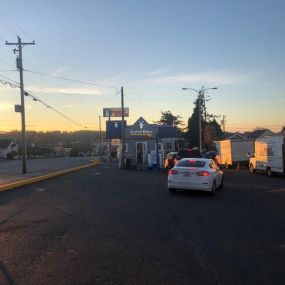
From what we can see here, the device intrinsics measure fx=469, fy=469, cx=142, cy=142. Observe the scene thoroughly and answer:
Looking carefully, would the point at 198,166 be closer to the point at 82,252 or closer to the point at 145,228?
the point at 145,228

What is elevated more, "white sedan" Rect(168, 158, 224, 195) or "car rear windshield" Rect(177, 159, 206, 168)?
"car rear windshield" Rect(177, 159, 206, 168)

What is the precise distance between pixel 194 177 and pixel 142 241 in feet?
28.6

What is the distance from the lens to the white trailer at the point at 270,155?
90.4ft

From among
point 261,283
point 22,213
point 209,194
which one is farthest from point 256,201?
point 261,283

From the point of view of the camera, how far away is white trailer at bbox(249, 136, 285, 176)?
27.5 metres

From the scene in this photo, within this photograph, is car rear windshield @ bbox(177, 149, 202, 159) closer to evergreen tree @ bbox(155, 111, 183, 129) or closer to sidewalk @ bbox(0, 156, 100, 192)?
sidewalk @ bbox(0, 156, 100, 192)

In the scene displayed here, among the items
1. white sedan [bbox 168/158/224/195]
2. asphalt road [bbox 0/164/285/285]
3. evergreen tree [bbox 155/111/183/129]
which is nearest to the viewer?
asphalt road [bbox 0/164/285/285]

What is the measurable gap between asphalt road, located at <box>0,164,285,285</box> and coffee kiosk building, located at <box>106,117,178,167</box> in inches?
1031

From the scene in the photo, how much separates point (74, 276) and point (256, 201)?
395 inches

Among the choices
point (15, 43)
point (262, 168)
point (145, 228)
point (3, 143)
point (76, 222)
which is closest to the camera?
point (145, 228)

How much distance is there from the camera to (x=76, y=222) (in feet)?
35.3

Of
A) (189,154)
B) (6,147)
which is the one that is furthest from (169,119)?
(189,154)

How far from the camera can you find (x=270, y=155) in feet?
95.9

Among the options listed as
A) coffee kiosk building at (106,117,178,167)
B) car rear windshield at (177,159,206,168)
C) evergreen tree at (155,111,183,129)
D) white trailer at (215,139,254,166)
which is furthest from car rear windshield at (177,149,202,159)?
evergreen tree at (155,111,183,129)
